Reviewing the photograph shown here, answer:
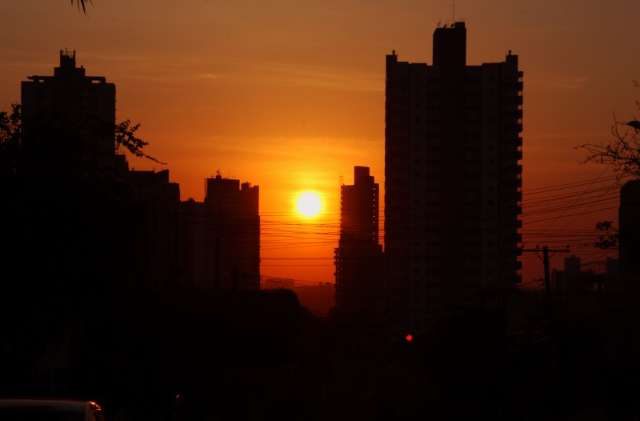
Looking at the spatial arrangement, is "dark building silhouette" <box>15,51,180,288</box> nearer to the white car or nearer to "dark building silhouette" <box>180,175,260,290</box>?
the white car

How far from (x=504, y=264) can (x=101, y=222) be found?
4662 inches

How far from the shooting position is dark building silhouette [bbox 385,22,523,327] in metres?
136

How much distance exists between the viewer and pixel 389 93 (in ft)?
490

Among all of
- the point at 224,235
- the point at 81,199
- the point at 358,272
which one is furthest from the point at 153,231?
the point at 358,272

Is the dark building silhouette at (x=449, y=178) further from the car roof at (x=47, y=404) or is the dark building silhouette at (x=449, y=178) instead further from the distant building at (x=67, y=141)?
the car roof at (x=47, y=404)

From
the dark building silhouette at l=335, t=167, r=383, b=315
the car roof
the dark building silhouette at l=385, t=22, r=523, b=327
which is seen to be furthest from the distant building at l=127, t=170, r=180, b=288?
the dark building silhouette at l=335, t=167, r=383, b=315

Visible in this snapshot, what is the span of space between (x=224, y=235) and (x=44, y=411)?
322 feet

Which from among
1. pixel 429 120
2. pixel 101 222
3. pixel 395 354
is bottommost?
pixel 395 354

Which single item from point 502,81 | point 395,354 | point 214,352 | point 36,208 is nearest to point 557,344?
point 214,352

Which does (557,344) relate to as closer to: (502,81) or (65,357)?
(65,357)

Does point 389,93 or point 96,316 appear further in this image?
point 389,93

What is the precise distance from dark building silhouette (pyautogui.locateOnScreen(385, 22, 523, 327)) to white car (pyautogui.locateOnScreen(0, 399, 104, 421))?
409 ft

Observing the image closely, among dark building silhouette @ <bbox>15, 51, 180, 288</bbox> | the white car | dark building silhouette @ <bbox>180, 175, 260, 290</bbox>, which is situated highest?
dark building silhouette @ <bbox>180, 175, 260, 290</bbox>

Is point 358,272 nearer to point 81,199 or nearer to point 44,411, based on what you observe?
point 81,199
